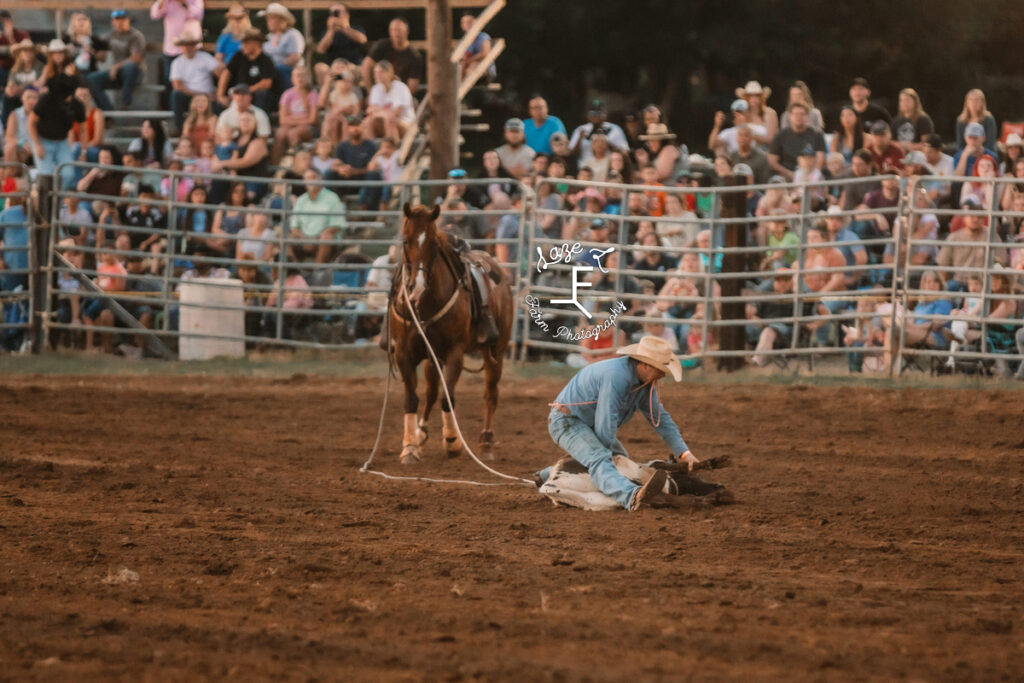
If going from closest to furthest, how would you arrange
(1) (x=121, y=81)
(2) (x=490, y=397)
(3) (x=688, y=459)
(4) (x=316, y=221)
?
(3) (x=688, y=459)
(2) (x=490, y=397)
(4) (x=316, y=221)
(1) (x=121, y=81)

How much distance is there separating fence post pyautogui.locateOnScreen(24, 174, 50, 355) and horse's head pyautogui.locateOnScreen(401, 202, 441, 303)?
311 inches

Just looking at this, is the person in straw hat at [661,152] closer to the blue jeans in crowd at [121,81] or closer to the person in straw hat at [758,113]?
the person in straw hat at [758,113]

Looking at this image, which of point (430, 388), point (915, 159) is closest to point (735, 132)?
point (915, 159)

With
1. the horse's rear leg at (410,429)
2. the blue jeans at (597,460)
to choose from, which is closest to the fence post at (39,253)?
the horse's rear leg at (410,429)

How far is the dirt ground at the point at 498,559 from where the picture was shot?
558cm

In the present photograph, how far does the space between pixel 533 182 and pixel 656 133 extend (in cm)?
163

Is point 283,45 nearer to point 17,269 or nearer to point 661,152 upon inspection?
point 17,269

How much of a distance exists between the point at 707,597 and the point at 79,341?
12.6 m

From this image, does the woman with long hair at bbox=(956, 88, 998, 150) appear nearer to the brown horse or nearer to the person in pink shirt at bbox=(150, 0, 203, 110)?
the brown horse

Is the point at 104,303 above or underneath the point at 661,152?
underneath

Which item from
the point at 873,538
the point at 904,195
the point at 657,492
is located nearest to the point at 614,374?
the point at 657,492

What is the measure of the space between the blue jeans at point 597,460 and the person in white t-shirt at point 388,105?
32.6 ft

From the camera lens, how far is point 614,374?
8.73 m

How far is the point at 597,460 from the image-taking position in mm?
8766
